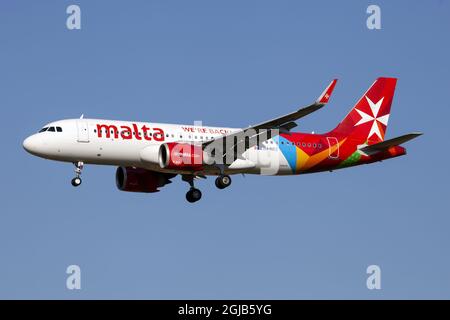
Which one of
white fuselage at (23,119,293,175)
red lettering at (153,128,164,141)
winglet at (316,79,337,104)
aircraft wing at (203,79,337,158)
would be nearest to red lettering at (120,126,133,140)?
white fuselage at (23,119,293,175)

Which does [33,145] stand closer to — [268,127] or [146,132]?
[146,132]

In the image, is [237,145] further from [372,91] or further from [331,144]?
[372,91]

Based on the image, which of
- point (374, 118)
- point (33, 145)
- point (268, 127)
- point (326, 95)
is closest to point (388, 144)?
point (374, 118)

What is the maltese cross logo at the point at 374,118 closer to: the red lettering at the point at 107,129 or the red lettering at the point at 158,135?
the red lettering at the point at 158,135

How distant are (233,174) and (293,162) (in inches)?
156

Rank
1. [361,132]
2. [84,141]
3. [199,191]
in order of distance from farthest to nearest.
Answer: [361,132], [199,191], [84,141]

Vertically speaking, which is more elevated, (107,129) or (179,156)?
(107,129)

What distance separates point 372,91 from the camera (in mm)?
72875

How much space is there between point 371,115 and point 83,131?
20221 mm

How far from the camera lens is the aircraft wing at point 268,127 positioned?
2186 inches

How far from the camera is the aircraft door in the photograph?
61.8m

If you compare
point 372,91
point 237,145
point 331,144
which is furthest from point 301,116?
point 372,91

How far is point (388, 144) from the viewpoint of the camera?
220 feet

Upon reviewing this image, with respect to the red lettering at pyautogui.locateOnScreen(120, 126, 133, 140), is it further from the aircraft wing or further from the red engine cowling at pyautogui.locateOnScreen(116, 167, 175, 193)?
the red engine cowling at pyautogui.locateOnScreen(116, 167, 175, 193)
